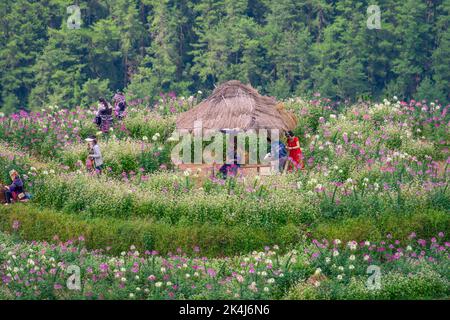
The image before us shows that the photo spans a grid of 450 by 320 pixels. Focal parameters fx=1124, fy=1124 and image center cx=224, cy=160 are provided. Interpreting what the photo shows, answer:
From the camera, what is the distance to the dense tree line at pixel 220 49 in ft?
162

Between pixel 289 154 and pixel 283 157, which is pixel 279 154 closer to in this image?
pixel 283 157

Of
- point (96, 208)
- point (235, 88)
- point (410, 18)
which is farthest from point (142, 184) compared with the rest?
point (410, 18)

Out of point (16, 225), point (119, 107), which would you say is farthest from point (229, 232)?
point (119, 107)

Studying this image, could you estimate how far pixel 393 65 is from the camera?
50.4 meters

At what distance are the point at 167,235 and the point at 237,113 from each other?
5.46m

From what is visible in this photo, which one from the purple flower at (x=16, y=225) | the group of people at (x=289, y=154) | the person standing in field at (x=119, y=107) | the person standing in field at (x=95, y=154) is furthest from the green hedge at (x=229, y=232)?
the person standing in field at (x=119, y=107)

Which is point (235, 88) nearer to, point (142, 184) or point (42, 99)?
point (142, 184)

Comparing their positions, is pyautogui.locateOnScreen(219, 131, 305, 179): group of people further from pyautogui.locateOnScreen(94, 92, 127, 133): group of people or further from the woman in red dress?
pyautogui.locateOnScreen(94, 92, 127, 133): group of people

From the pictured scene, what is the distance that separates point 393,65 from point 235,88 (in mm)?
23452

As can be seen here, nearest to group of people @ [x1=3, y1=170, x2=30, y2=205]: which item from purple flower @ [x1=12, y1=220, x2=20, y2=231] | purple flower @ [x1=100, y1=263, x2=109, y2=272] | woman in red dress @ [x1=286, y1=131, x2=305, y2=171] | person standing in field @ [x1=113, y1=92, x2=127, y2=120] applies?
purple flower @ [x1=12, y1=220, x2=20, y2=231]

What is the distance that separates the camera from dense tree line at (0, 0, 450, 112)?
49.4 m

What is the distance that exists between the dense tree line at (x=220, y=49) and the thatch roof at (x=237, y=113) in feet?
67.3

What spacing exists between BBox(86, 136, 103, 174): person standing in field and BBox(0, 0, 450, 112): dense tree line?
24.1m

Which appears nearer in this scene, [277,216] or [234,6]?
[277,216]
